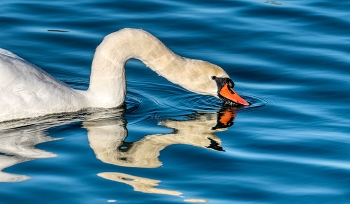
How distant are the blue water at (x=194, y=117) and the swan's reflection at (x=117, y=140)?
0.06 ft

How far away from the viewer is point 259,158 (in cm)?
1041

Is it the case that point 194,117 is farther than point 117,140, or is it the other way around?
point 194,117

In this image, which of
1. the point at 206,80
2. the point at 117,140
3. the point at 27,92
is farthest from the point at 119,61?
the point at 117,140

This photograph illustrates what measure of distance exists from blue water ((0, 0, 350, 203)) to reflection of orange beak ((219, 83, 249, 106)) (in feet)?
0.47

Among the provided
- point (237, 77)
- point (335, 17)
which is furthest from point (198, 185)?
point (335, 17)

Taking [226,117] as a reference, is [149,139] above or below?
below

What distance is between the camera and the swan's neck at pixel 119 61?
1205cm

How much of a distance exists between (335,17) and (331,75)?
2.91 m

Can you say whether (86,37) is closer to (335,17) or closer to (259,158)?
(335,17)

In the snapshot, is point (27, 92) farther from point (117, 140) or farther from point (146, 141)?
point (146, 141)

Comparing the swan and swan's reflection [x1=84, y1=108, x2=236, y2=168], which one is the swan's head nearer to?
the swan

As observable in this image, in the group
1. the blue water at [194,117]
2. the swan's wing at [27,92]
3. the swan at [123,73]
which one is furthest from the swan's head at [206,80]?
the swan's wing at [27,92]

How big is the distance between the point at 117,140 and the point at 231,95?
2.00 metres

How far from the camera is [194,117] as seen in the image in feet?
39.7
